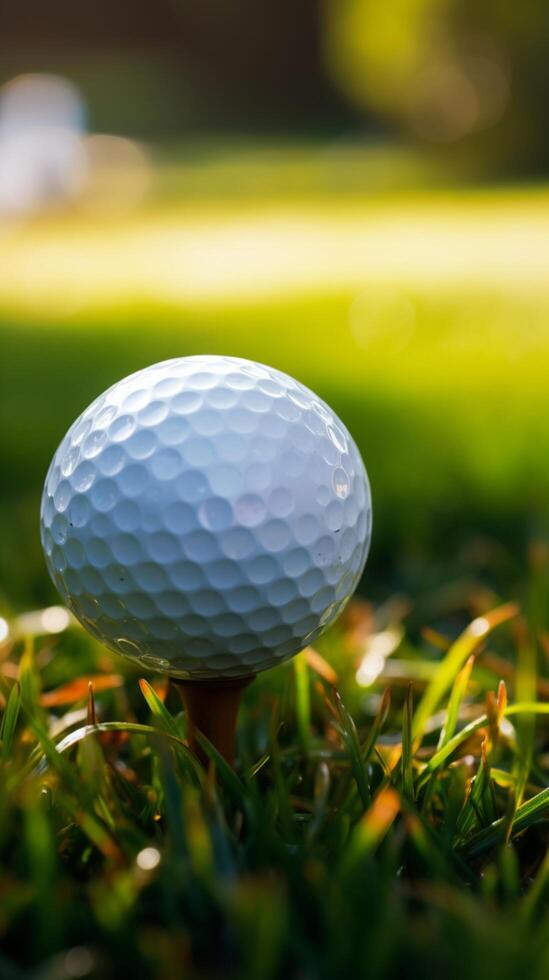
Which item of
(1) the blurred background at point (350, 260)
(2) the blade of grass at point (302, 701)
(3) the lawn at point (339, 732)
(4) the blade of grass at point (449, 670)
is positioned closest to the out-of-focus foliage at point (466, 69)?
(1) the blurred background at point (350, 260)

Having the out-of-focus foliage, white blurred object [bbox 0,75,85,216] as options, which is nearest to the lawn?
white blurred object [bbox 0,75,85,216]

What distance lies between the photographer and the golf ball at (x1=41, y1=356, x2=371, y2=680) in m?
1.53

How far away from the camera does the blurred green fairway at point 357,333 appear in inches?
127

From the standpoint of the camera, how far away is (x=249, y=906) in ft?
3.65

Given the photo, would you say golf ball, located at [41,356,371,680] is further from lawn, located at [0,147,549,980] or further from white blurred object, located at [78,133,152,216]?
white blurred object, located at [78,133,152,216]

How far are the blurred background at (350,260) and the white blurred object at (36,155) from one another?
0.12 ft

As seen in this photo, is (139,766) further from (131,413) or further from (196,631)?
(131,413)

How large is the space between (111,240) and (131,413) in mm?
9700

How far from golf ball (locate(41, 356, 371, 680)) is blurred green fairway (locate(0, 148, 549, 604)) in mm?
1114

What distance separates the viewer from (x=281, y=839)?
4.74 ft

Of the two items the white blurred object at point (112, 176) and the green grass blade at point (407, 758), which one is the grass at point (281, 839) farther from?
the white blurred object at point (112, 176)

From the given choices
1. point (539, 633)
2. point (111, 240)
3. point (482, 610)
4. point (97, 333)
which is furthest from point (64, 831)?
point (111, 240)

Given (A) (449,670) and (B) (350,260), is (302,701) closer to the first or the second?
(A) (449,670)

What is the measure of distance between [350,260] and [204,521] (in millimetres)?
7666
